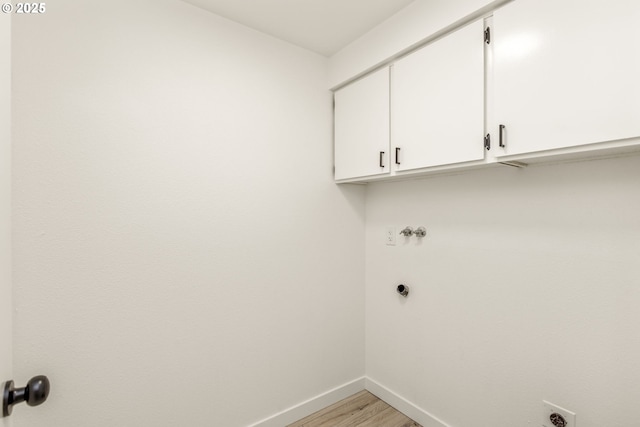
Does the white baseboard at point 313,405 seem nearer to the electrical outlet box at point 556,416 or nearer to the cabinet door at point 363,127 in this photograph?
the electrical outlet box at point 556,416

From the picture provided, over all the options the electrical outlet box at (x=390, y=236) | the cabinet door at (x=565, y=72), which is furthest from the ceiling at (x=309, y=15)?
the electrical outlet box at (x=390, y=236)

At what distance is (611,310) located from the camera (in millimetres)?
1240

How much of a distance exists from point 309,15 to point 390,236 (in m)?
1.47

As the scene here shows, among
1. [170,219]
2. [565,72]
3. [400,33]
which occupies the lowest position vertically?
[170,219]

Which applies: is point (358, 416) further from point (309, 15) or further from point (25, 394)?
point (309, 15)

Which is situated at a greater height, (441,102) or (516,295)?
(441,102)

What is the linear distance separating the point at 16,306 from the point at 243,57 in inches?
63.4

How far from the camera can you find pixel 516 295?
1510mm

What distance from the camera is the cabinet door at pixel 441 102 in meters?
1.40

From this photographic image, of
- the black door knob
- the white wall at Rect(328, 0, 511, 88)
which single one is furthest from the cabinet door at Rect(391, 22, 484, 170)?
the black door knob

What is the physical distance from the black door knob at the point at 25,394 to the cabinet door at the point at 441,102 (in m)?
1.66

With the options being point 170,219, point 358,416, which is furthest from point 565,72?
point 358,416

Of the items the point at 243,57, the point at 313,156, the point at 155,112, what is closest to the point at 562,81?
the point at 313,156

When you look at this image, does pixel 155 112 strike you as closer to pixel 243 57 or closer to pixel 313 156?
pixel 243 57
